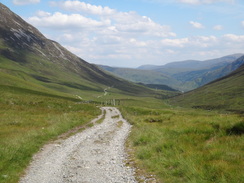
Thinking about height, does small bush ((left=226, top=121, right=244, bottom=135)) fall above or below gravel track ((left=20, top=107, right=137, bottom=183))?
above

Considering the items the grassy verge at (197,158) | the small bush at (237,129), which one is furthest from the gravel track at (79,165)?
the small bush at (237,129)

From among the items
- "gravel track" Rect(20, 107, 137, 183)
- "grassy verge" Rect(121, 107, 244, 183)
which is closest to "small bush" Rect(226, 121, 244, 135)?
"grassy verge" Rect(121, 107, 244, 183)

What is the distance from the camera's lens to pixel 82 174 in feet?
39.6

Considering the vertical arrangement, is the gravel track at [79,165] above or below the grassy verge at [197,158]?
below

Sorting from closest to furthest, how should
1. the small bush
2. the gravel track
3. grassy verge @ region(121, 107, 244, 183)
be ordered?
grassy verge @ region(121, 107, 244, 183) < the gravel track < the small bush

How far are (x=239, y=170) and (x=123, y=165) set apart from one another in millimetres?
6573

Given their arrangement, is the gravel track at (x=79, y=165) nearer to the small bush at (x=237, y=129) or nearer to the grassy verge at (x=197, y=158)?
the grassy verge at (x=197, y=158)

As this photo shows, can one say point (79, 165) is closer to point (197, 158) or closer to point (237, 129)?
point (197, 158)

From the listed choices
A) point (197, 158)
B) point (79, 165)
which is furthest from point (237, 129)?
point (79, 165)

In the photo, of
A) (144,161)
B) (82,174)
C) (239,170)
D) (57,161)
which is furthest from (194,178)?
(57,161)

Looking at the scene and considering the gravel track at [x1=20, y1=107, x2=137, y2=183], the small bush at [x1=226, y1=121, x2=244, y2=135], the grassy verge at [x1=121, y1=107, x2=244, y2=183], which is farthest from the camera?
the small bush at [x1=226, y1=121, x2=244, y2=135]

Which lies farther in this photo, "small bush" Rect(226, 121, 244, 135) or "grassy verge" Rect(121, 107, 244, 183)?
"small bush" Rect(226, 121, 244, 135)

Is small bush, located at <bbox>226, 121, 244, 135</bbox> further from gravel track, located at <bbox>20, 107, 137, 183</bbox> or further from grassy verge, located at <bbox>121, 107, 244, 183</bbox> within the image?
gravel track, located at <bbox>20, 107, 137, 183</bbox>

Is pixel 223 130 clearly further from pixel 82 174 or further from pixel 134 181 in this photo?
pixel 82 174
